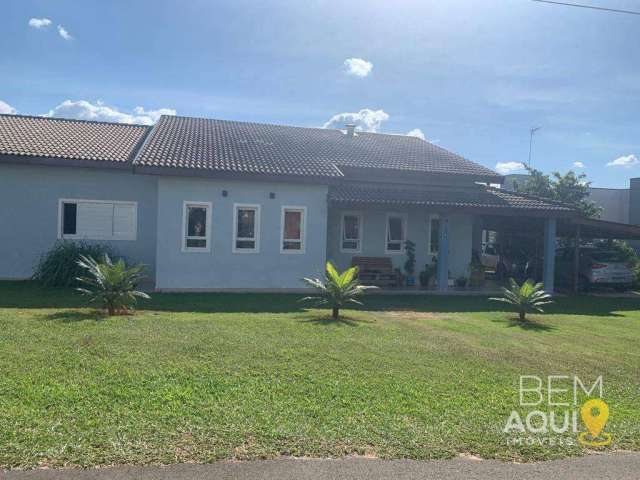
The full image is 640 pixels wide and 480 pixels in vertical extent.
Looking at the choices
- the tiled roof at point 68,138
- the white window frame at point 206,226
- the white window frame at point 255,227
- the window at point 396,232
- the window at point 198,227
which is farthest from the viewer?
the window at point 396,232

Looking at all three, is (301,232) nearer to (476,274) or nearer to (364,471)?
(476,274)

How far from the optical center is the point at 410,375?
6.75 metres

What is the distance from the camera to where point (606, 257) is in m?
18.3

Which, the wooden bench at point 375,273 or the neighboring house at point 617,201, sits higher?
the neighboring house at point 617,201

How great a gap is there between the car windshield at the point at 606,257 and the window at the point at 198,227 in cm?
1353

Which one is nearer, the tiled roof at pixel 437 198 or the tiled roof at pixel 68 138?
the tiled roof at pixel 68 138

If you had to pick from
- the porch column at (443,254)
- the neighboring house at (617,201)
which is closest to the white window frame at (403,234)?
the porch column at (443,254)

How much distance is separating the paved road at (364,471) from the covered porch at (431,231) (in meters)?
11.6

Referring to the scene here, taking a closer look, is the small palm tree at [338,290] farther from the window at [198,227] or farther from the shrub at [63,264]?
the shrub at [63,264]

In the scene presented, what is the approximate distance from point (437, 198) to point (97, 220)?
10814mm

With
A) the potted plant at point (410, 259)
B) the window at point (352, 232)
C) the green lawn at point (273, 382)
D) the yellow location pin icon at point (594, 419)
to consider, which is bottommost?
the yellow location pin icon at point (594, 419)

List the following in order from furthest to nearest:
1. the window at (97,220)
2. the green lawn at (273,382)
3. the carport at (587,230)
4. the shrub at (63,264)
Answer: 1. the carport at (587,230)
2. the window at (97,220)
3. the shrub at (63,264)
4. the green lawn at (273,382)

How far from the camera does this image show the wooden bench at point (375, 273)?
17.3 metres

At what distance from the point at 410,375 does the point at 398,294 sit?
8835mm
